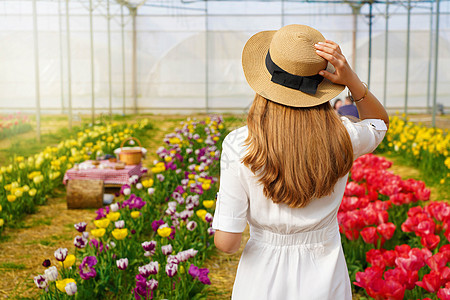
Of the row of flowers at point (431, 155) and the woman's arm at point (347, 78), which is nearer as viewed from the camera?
the woman's arm at point (347, 78)

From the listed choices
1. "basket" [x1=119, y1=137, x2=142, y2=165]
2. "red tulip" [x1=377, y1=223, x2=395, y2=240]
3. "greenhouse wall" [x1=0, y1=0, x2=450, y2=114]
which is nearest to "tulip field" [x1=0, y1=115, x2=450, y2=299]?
"red tulip" [x1=377, y1=223, x2=395, y2=240]

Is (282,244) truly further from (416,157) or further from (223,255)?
(416,157)

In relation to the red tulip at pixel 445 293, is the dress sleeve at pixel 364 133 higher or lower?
higher

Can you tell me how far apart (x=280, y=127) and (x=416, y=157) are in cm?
506

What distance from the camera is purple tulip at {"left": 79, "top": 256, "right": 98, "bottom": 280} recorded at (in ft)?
7.14

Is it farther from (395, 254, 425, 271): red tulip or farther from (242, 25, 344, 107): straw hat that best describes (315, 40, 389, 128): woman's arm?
(395, 254, 425, 271): red tulip

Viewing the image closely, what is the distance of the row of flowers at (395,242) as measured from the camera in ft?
6.18

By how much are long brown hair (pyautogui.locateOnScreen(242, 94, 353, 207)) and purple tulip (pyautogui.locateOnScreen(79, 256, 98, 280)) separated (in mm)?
1250

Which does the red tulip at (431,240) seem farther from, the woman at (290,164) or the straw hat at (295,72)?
the straw hat at (295,72)

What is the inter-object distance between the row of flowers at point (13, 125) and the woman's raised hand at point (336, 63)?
5252 mm

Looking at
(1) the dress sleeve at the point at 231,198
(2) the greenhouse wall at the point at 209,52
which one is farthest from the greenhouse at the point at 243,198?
(2) the greenhouse wall at the point at 209,52

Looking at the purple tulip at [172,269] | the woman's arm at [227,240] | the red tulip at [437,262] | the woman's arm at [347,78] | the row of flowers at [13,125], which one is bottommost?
the purple tulip at [172,269]

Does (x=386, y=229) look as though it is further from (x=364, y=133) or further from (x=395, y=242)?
(x=364, y=133)

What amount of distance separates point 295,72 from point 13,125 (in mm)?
5688
